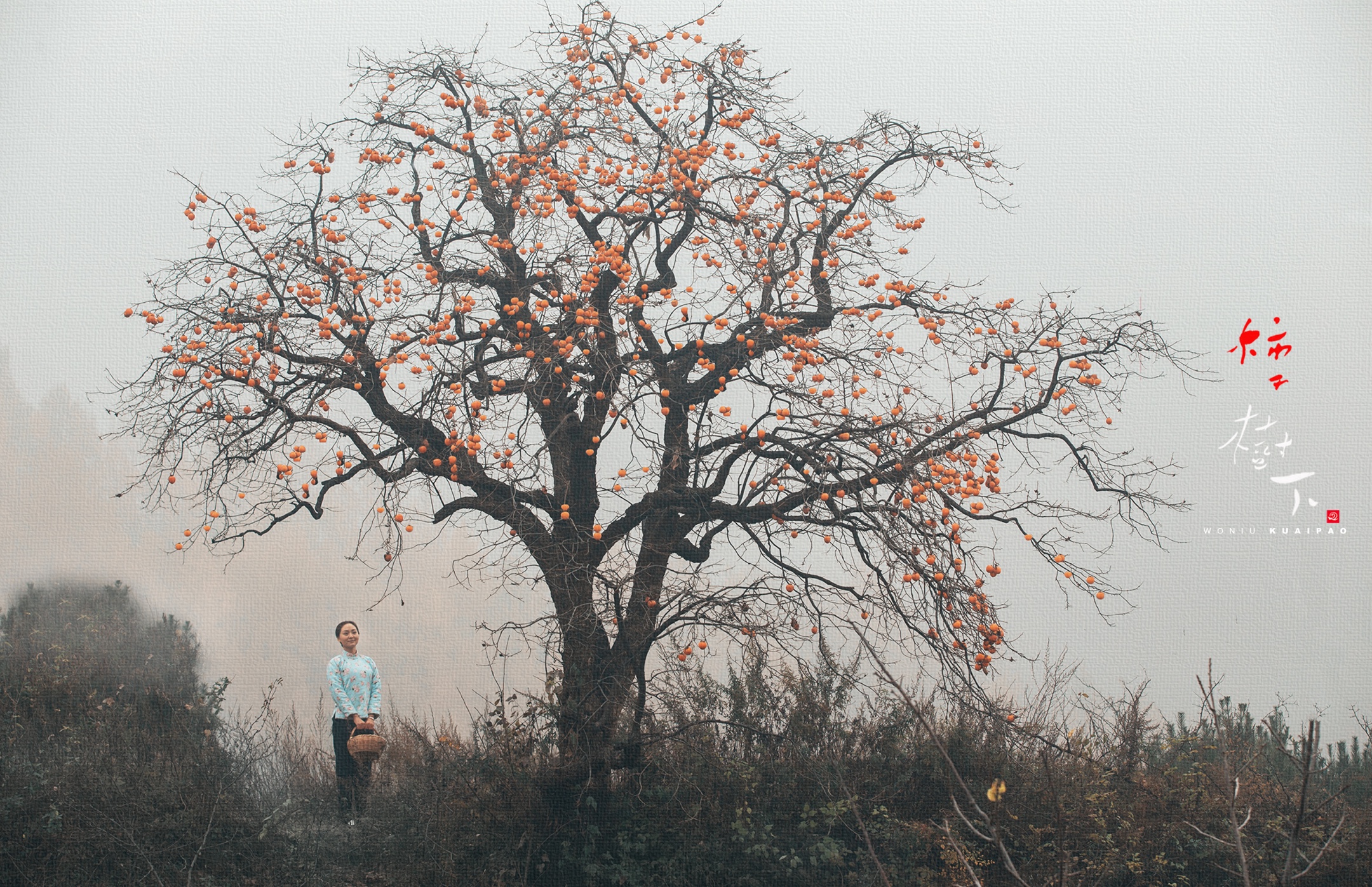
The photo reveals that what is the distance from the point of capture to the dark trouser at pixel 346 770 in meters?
6.91

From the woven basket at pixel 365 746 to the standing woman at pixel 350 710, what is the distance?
4 cm

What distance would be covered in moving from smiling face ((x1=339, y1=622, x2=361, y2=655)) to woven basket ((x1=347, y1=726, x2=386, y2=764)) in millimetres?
561

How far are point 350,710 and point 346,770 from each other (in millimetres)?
421

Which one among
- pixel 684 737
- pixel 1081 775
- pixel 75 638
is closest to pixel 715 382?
pixel 684 737

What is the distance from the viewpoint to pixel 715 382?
601 cm

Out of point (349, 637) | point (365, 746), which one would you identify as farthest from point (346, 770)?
point (349, 637)

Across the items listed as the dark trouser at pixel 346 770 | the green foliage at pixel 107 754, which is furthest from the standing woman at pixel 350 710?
the green foliage at pixel 107 754

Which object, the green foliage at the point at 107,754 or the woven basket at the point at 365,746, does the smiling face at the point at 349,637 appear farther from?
the green foliage at the point at 107,754

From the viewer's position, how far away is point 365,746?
680 cm

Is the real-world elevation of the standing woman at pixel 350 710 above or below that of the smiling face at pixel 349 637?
below

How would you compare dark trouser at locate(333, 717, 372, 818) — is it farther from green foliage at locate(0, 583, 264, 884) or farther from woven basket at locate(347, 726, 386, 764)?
green foliage at locate(0, 583, 264, 884)

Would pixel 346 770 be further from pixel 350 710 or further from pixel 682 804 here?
pixel 682 804

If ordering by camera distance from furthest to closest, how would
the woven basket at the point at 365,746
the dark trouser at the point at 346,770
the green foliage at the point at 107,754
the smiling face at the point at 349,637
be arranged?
the smiling face at the point at 349,637
the dark trouser at the point at 346,770
the woven basket at the point at 365,746
the green foliage at the point at 107,754

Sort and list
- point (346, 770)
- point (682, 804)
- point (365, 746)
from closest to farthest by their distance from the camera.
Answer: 1. point (682, 804)
2. point (365, 746)
3. point (346, 770)
